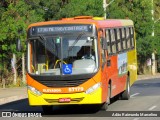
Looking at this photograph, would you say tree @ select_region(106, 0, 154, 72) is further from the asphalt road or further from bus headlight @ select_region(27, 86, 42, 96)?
bus headlight @ select_region(27, 86, 42, 96)

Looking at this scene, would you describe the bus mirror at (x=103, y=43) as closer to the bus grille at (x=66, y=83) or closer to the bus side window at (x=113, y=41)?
the bus grille at (x=66, y=83)

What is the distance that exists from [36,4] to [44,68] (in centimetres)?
2144

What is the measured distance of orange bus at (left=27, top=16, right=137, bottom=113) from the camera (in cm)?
1675

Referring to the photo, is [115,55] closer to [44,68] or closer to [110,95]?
[110,95]

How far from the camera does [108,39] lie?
19.0 meters

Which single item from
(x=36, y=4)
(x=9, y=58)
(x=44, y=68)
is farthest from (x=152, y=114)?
(x=36, y=4)

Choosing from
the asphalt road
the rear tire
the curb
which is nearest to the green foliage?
the curb

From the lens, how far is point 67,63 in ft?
55.5

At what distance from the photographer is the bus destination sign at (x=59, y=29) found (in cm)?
1723

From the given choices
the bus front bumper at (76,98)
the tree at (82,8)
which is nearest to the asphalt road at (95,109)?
the bus front bumper at (76,98)

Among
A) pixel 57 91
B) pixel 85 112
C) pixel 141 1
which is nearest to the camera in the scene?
pixel 57 91

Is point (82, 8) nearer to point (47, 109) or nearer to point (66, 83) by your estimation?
point (47, 109)

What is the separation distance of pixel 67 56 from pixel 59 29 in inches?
35.3

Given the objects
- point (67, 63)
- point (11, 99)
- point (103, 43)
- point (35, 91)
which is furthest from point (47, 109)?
point (11, 99)
